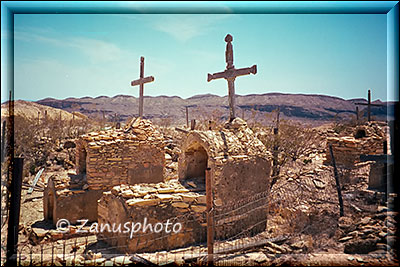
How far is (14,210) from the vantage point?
4449 mm

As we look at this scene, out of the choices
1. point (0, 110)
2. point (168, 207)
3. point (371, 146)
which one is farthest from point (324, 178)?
point (0, 110)

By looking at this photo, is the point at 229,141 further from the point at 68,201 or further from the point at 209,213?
the point at 68,201

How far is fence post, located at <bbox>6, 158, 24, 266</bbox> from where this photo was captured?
443 cm

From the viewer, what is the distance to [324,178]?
934cm

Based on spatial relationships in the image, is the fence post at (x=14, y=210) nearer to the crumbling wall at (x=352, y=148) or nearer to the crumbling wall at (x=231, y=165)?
the crumbling wall at (x=231, y=165)

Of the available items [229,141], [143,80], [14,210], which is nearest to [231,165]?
[229,141]

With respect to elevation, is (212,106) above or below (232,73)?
above

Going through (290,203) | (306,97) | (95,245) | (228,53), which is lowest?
(95,245)

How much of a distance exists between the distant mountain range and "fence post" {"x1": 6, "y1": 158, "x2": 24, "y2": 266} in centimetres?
3066

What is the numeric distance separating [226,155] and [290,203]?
101 inches

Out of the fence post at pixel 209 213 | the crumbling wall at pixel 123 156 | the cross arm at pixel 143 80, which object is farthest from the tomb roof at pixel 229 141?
the cross arm at pixel 143 80

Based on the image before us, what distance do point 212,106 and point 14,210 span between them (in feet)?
168

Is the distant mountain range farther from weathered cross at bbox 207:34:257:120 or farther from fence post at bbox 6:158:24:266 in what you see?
fence post at bbox 6:158:24:266

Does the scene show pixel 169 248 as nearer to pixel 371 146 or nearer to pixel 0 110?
pixel 0 110
